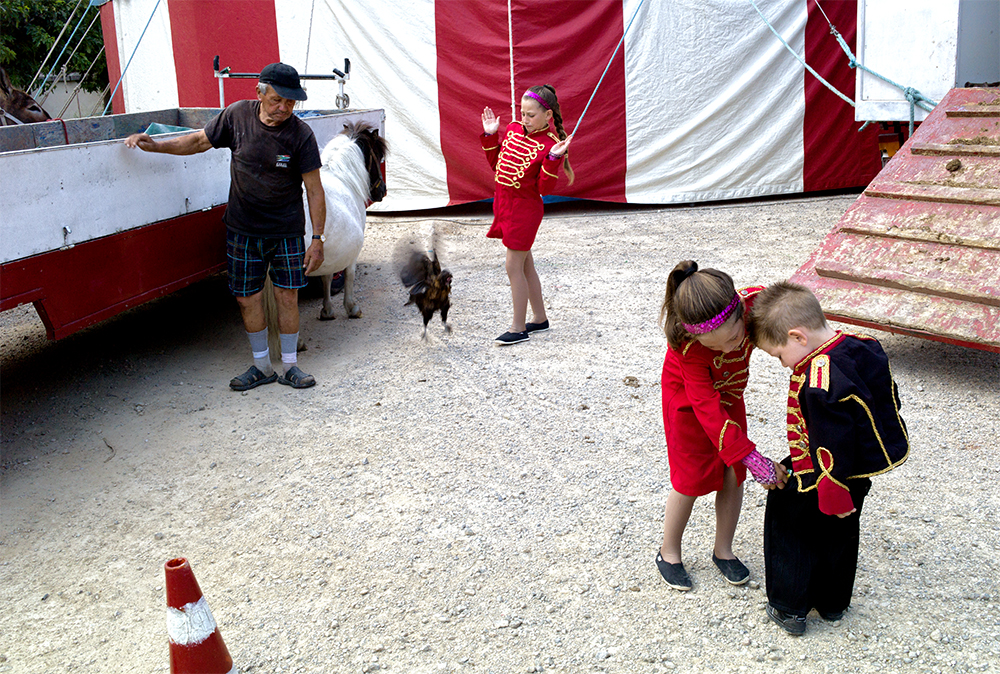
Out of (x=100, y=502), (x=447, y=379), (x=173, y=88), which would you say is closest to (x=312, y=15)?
(x=173, y=88)

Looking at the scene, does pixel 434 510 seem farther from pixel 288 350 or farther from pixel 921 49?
pixel 921 49

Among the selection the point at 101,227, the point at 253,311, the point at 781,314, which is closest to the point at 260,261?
the point at 253,311

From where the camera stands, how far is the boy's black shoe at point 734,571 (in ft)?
8.50

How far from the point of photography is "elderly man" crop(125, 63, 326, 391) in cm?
400

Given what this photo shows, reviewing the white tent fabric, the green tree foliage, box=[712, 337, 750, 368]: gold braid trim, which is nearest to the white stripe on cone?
box=[712, 337, 750, 368]: gold braid trim

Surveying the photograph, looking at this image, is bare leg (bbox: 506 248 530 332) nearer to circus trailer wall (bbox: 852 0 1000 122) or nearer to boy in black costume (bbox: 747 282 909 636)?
boy in black costume (bbox: 747 282 909 636)

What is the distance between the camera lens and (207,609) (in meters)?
1.97

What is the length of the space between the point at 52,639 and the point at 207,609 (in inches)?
34.3

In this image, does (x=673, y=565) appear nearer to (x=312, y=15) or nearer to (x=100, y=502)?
(x=100, y=502)

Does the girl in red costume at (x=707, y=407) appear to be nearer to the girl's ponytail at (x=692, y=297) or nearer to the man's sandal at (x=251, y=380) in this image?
the girl's ponytail at (x=692, y=297)

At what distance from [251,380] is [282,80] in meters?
1.56

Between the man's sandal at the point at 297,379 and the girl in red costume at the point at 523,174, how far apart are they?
1135 mm

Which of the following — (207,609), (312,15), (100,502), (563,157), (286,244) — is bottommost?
(100,502)

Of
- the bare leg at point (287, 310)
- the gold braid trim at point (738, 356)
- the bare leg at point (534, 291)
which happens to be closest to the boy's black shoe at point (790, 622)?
the gold braid trim at point (738, 356)
